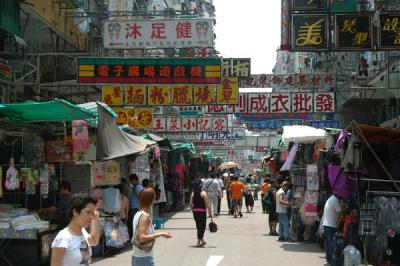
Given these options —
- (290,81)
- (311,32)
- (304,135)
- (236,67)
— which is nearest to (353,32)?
(311,32)

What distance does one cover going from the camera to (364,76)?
74.7ft

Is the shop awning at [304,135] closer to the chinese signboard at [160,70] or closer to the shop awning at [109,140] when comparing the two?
the shop awning at [109,140]

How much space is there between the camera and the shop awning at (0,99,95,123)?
9.77 metres

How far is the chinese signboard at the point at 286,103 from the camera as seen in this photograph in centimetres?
2522

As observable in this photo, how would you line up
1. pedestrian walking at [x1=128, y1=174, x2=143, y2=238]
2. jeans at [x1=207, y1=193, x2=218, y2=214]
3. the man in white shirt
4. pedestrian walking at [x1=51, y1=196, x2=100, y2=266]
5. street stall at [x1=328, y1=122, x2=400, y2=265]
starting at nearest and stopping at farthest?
pedestrian walking at [x1=51, y1=196, x2=100, y2=266] → street stall at [x1=328, y1=122, x2=400, y2=265] → the man in white shirt → pedestrian walking at [x1=128, y1=174, x2=143, y2=238] → jeans at [x1=207, y1=193, x2=218, y2=214]

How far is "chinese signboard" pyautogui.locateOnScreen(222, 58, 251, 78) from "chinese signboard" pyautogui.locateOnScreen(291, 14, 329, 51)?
10.3 meters

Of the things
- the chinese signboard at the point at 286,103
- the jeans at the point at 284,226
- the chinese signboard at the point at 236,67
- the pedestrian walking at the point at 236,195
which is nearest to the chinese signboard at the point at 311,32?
the jeans at the point at 284,226

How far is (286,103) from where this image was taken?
84.1ft

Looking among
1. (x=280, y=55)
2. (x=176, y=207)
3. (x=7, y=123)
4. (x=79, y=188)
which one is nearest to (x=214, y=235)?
(x=79, y=188)

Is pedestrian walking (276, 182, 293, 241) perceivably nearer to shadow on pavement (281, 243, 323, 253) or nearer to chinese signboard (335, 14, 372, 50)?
shadow on pavement (281, 243, 323, 253)

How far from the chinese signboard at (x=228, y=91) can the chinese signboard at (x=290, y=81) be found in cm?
434

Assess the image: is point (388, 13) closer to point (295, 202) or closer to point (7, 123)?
point (295, 202)

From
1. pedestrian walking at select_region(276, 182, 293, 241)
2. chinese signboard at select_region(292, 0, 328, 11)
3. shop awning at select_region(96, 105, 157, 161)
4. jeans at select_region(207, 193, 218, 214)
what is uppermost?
chinese signboard at select_region(292, 0, 328, 11)

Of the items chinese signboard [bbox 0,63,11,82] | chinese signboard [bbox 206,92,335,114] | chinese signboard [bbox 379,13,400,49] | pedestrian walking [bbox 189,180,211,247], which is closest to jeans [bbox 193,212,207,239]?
pedestrian walking [bbox 189,180,211,247]
